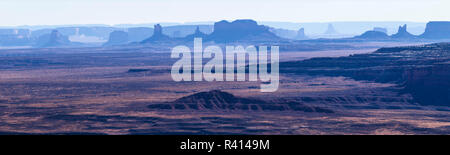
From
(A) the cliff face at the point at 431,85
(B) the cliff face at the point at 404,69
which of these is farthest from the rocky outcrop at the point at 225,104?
(A) the cliff face at the point at 431,85

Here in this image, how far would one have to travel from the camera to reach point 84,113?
185ft

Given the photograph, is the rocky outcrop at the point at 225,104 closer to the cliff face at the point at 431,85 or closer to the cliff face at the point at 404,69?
the cliff face at the point at 404,69

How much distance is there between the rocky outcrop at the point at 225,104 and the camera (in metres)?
57.0

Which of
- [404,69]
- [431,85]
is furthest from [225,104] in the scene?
[404,69]

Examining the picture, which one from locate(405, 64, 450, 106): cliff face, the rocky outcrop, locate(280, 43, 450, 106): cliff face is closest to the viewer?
the rocky outcrop

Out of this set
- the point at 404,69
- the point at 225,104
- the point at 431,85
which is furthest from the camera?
the point at 404,69

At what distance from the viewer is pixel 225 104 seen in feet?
194

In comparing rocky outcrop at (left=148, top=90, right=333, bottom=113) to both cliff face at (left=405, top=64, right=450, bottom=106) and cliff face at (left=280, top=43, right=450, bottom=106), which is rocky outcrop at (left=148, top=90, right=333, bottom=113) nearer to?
cliff face at (left=280, top=43, right=450, bottom=106)

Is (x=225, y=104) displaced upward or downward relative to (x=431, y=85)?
downward

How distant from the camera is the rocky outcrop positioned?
5700 centimetres

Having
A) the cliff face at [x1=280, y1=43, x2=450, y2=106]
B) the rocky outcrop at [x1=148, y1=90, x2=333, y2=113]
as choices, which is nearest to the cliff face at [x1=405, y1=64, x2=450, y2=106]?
the cliff face at [x1=280, y1=43, x2=450, y2=106]

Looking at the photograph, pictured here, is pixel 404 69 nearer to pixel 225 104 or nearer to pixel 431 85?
pixel 431 85
